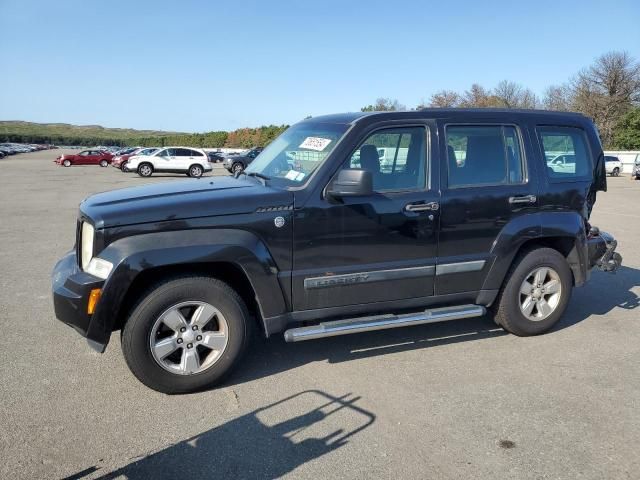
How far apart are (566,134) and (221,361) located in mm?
3833

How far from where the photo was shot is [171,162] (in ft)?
99.6

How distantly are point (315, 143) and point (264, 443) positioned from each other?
7.73 feet

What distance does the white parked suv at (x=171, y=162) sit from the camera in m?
30.0

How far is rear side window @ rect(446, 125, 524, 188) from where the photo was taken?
4.40 m

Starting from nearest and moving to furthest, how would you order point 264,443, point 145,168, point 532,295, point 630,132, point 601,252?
1. point 264,443
2. point 532,295
3. point 601,252
4. point 145,168
5. point 630,132

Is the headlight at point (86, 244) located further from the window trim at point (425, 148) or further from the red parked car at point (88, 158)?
the red parked car at point (88, 158)

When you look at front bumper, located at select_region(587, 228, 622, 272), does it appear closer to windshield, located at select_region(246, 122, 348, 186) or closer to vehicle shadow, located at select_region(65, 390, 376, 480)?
windshield, located at select_region(246, 122, 348, 186)

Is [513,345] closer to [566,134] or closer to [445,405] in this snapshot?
[445,405]

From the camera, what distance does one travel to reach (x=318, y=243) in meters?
3.90

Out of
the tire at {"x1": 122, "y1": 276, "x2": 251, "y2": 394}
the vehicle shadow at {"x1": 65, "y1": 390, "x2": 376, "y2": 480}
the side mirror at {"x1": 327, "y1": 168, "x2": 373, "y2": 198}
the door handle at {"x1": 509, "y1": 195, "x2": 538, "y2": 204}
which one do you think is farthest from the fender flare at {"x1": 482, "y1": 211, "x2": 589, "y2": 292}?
the tire at {"x1": 122, "y1": 276, "x2": 251, "y2": 394}

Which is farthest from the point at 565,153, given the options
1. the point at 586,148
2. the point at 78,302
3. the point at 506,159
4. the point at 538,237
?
the point at 78,302

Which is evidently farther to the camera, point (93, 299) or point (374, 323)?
point (374, 323)

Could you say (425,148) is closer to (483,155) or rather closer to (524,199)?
(483,155)

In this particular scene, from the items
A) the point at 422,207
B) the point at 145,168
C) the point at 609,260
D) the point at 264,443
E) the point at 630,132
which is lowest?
the point at 264,443
